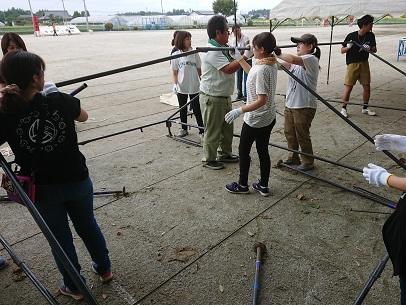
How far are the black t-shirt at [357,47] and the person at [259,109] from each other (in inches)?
147

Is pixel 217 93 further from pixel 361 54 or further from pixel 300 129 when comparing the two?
pixel 361 54

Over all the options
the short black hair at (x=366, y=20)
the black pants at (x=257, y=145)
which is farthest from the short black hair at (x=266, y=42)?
the short black hair at (x=366, y=20)

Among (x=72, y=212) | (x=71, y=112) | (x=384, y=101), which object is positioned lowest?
(x=384, y=101)

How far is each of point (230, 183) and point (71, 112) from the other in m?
2.41

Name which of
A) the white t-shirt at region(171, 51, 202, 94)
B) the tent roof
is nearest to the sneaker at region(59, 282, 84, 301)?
the white t-shirt at region(171, 51, 202, 94)

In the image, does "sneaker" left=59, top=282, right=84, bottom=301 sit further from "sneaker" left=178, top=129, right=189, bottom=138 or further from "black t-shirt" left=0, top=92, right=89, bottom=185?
"sneaker" left=178, top=129, right=189, bottom=138

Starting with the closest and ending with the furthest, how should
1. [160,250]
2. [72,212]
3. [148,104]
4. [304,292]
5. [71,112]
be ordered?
[71,112] < [72,212] < [304,292] < [160,250] < [148,104]

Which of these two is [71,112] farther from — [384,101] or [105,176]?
[384,101]

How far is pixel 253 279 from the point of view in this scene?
258cm

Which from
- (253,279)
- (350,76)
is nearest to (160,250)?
(253,279)

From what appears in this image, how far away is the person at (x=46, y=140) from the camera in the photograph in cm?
182

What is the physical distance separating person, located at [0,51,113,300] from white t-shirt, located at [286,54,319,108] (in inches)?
106

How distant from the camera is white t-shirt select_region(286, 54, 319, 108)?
12.8 feet

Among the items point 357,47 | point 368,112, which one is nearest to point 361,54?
point 357,47
